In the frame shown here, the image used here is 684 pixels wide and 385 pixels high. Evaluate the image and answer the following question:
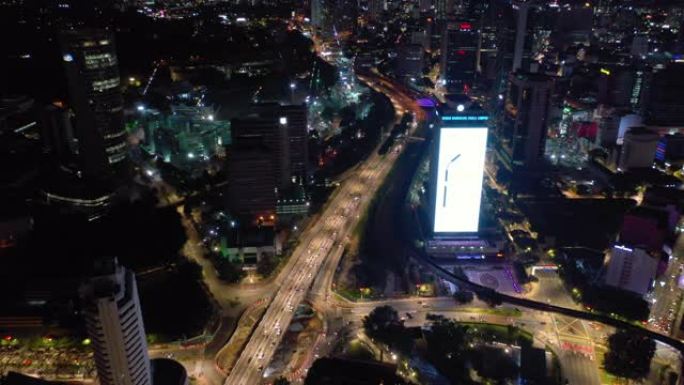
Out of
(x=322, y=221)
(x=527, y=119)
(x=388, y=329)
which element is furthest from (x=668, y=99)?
(x=388, y=329)

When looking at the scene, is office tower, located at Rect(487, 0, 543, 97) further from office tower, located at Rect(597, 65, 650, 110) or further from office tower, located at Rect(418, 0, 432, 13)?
office tower, located at Rect(418, 0, 432, 13)

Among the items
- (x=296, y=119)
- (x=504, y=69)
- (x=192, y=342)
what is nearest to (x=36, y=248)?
(x=192, y=342)

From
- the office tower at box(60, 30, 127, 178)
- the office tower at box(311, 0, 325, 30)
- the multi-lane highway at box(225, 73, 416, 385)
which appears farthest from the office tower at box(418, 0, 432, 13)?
the office tower at box(60, 30, 127, 178)

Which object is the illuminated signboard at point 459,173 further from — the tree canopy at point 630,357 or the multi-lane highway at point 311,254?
the tree canopy at point 630,357

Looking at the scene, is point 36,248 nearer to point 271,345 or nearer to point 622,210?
point 271,345

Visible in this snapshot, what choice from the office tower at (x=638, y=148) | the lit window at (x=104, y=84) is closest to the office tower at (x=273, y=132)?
the lit window at (x=104, y=84)

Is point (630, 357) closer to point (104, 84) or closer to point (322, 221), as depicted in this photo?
point (322, 221)
